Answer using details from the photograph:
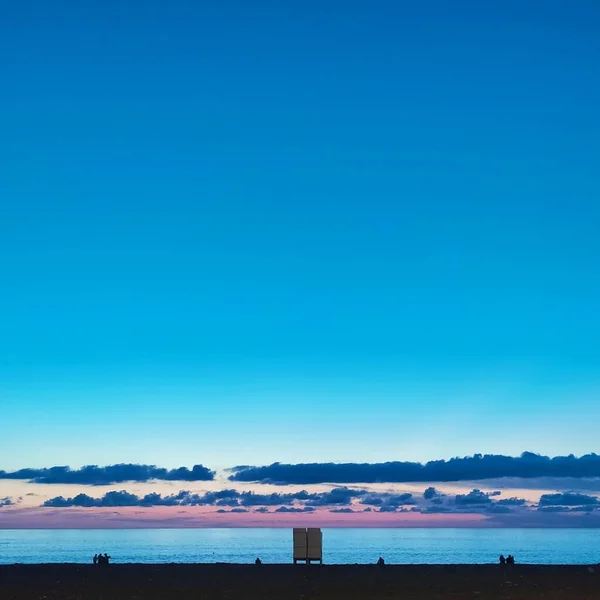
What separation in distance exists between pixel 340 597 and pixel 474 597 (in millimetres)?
5832

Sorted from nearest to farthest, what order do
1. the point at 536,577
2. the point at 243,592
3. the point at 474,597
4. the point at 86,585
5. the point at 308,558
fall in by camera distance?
1. the point at 474,597
2. the point at 243,592
3. the point at 86,585
4. the point at 536,577
5. the point at 308,558

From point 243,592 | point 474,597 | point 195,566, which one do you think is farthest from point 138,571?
point 474,597

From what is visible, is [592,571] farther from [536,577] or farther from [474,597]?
[474,597]

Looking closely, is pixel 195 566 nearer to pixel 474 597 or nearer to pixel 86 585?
pixel 86 585

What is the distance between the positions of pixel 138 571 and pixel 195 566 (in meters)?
4.43

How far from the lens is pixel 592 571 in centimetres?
5062

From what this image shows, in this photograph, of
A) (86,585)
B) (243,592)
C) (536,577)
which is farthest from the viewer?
(536,577)

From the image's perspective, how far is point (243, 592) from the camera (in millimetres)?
38375

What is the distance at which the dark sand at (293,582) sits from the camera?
1471 inches

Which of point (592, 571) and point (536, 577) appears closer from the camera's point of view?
point (536, 577)

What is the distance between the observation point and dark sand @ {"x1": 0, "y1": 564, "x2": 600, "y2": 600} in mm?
37375

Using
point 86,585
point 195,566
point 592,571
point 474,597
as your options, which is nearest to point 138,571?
point 195,566

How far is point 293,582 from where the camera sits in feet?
142

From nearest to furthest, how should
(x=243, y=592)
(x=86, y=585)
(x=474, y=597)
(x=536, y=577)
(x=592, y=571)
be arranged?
(x=474, y=597), (x=243, y=592), (x=86, y=585), (x=536, y=577), (x=592, y=571)
